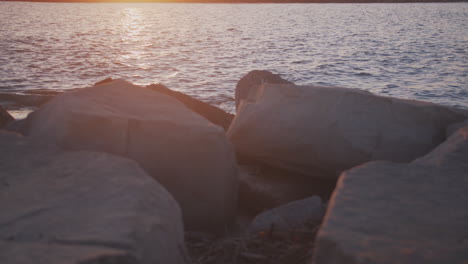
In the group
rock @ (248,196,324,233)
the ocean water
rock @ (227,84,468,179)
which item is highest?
rock @ (227,84,468,179)

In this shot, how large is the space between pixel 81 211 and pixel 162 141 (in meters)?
0.87

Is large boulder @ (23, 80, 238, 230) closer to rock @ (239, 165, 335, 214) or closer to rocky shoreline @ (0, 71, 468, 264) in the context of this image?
rocky shoreline @ (0, 71, 468, 264)

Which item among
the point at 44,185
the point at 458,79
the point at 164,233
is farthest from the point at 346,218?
the point at 458,79

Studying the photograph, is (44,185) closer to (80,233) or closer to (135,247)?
(80,233)

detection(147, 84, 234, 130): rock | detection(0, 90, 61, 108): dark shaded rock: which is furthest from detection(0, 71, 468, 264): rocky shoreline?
detection(0, 90, 61, 108): dark shaded rock

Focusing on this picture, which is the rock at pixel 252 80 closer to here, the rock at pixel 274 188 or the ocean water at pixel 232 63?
the rock at pixel 274 188

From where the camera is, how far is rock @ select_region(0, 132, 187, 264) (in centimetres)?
135

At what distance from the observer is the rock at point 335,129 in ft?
9.31

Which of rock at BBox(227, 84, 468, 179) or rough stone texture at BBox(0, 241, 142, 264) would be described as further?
rock at BBox(227, 84, 468, 179)

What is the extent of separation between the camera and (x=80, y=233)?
143 cm

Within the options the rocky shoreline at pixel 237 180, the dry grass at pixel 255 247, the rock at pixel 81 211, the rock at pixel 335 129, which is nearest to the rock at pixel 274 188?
the rocky shoreline at pixel 237 180

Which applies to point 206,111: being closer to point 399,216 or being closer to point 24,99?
point 399,216

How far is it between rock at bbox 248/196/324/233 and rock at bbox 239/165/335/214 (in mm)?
353

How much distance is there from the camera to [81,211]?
5.21 feet
